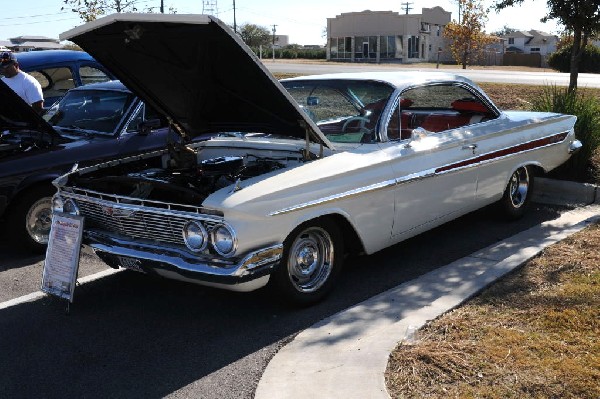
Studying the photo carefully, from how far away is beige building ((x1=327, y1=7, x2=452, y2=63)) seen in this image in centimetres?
6619

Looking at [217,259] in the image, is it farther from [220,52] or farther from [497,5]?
[497,5]

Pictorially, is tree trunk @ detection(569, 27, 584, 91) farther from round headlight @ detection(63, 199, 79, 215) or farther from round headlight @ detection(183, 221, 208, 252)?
round headlight @ detection(63, 199, 79, 215)

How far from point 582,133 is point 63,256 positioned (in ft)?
21.7

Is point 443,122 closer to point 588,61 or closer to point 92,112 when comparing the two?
point 92,112

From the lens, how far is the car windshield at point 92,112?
6.95 meters

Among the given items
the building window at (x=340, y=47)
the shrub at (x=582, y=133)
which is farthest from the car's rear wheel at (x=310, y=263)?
the building window at (x=340, y=47)

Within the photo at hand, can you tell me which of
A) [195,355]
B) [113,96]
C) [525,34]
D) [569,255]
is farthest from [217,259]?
[525,34]

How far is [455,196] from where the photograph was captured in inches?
228

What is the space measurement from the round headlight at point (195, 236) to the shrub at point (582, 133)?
556cm

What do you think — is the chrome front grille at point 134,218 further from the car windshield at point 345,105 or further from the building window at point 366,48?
the building window at point 366,48

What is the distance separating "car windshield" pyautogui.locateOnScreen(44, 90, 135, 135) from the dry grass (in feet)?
13.7

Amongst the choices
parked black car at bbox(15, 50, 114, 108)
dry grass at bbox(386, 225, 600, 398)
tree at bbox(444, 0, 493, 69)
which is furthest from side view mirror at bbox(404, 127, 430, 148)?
tree at bbox(444, 0, 493, 69)

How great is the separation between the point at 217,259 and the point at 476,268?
2.28m

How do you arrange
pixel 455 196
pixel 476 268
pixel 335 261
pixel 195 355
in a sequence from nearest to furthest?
pixel 195 355
pixel 335 261
pixel 476 268
pixel 455 196
